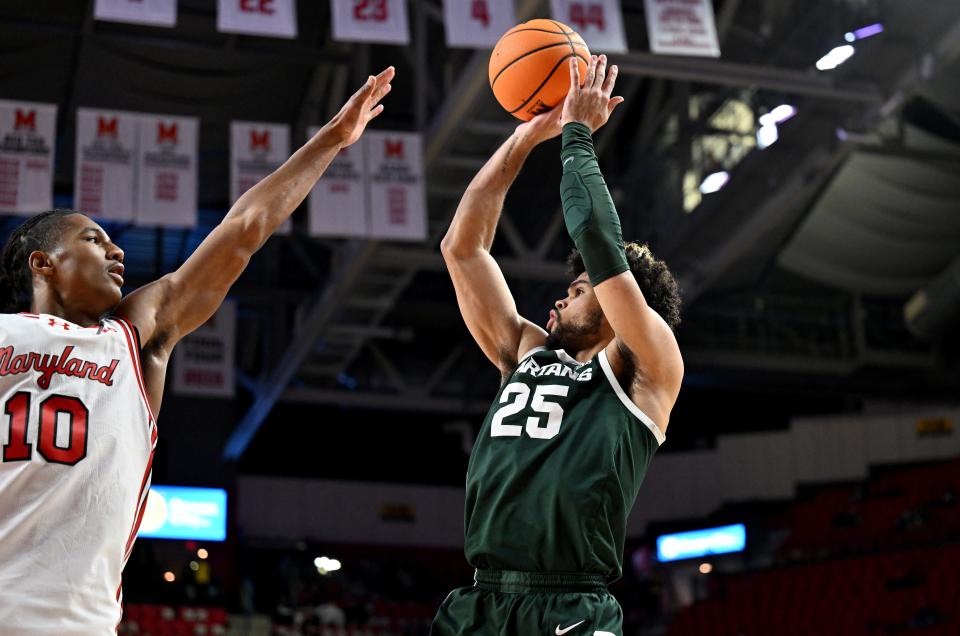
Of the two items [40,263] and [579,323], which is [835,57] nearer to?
[579,323]

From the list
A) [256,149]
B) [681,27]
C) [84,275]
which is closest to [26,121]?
[256,149]

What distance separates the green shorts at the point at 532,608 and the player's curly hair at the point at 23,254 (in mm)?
1598

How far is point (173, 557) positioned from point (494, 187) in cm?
1892

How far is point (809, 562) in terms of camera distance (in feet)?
66.1

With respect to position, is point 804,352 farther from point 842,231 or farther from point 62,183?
point 62,183

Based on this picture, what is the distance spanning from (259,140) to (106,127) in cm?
152

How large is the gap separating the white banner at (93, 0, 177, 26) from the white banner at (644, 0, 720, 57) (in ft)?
13.6

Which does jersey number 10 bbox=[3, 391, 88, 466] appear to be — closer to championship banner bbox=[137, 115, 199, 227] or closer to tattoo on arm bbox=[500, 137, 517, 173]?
tattoo on arm bbox=[500, 137, 517, 173]

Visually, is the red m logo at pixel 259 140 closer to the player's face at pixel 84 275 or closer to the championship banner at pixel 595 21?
the championship banner at pixel 595 21

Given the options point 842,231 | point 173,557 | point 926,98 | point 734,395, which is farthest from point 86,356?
point 734,395

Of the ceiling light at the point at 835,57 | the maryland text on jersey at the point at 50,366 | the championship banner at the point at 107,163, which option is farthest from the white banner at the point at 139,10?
the maryland text on jersey at the point at 50,366

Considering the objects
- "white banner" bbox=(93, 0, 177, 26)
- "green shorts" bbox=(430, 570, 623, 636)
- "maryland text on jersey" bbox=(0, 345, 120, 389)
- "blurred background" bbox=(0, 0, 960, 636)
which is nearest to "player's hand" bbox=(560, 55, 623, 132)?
"green shorts" bbox=(430, 570, 623, 636)

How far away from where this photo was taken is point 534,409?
427cm

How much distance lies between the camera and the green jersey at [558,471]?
403cm
